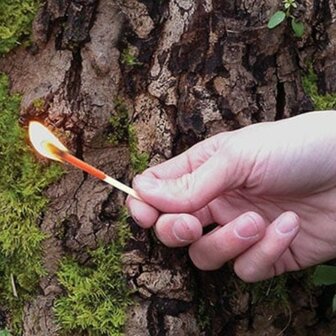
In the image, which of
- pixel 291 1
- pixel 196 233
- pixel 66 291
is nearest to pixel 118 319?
pixel 66 291

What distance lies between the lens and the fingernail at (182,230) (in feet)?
6.32

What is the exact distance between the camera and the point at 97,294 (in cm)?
210

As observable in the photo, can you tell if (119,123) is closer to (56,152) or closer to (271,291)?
(56,152)

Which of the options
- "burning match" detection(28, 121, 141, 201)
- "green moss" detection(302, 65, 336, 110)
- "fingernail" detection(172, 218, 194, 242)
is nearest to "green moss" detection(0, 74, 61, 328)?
"burning match" detection(28, 121, 141, 201)

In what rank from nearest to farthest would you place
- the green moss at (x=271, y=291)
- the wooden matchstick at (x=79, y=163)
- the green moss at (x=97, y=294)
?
the wooden matchstick at (x=79, y=163) → the green moss at (x=97, y=294) → the green moss at (x=271, y=291)

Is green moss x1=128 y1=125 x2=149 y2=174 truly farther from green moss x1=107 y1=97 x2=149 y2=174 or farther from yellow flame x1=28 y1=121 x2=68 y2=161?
yellow flame x1=28 y1=121 x2=68 y2=161

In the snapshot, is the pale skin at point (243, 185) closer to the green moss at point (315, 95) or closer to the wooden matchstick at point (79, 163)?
the wooden matchstick at point (79, 163)

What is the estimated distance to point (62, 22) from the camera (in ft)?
6.91

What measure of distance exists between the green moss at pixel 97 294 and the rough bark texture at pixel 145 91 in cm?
3

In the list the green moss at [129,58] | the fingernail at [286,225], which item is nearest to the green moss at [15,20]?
the green moss at [129,58]

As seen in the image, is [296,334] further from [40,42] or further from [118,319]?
[40,42]

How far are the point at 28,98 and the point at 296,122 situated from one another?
69cm

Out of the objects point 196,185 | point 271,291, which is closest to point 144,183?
point 196,185

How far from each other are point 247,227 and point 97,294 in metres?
0.45
